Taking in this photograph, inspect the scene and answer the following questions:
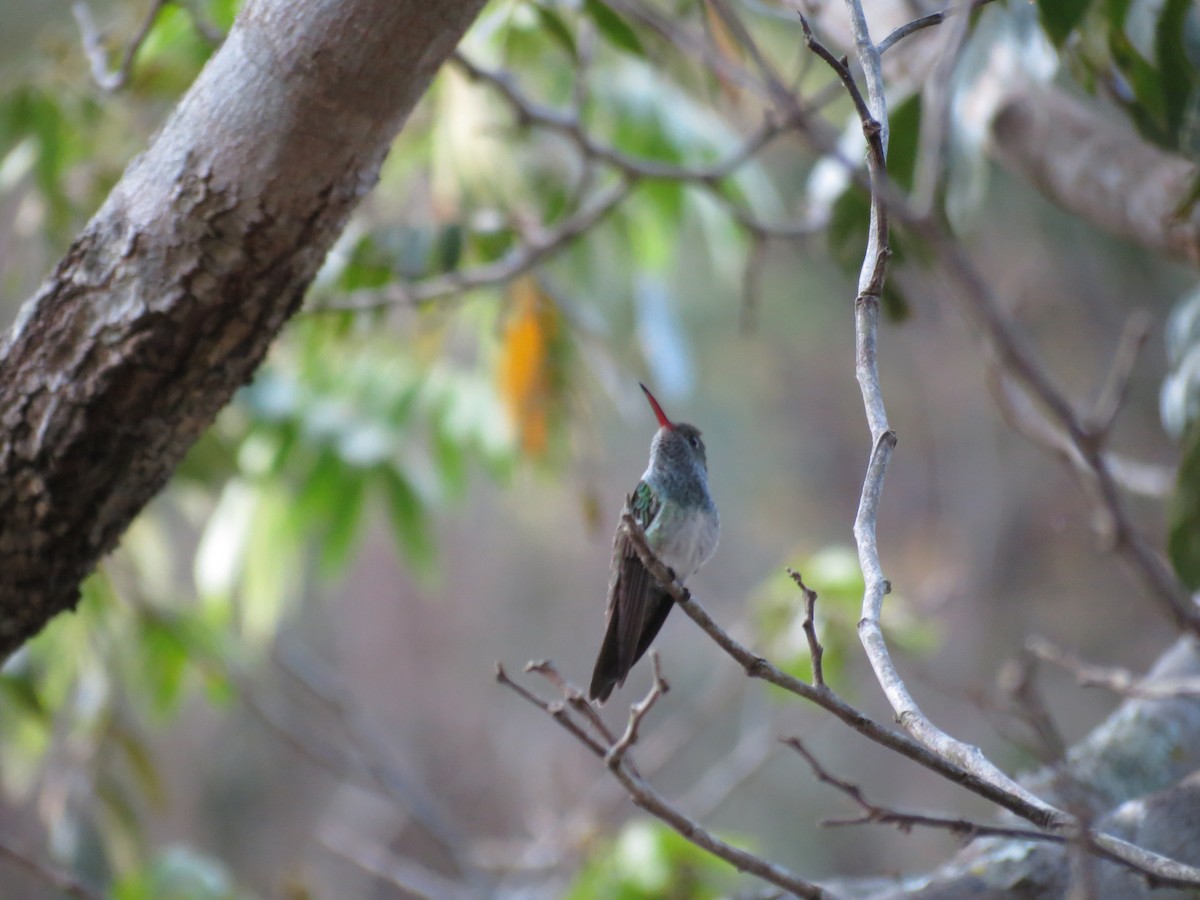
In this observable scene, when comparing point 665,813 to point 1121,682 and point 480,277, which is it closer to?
point 1121,682

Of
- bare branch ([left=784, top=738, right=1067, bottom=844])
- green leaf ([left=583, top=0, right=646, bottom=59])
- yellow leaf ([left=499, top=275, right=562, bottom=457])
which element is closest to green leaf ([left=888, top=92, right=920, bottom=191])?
green leaf ([left=583, top=0, right=646, bottom=59])

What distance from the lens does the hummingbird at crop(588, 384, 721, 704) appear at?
1643 mm

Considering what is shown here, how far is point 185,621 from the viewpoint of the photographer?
3.83 metres

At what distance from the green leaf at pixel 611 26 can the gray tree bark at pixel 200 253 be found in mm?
947

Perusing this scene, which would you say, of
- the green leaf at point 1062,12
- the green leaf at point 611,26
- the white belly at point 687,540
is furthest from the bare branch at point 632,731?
the green leaf at point 611,26

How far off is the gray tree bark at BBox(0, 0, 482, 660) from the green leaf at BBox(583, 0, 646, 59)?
3.11ft

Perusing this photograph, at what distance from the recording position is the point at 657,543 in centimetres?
200

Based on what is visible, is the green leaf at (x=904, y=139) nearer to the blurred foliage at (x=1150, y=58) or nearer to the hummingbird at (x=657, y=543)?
the blurred foliage at (x=1150, y=58)

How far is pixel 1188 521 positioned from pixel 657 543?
96 cm

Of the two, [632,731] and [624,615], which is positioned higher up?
[624,615]

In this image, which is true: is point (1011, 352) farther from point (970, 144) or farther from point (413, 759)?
point (413, 759)

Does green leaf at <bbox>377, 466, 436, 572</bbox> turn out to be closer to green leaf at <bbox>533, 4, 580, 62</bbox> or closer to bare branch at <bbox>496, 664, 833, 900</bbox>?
green leaf at <bbox>533, 4, 580, 62</bbox>

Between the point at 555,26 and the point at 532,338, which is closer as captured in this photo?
the point at 555,26

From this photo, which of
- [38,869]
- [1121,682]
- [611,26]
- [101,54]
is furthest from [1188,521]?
[101,54]
